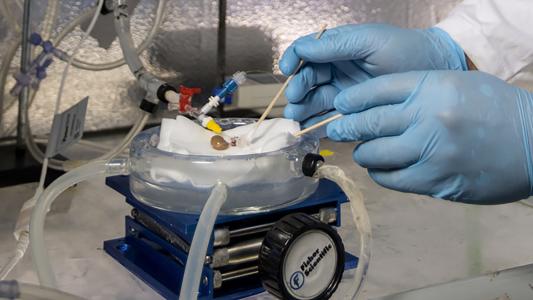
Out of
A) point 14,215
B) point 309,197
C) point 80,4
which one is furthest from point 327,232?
point 80,4

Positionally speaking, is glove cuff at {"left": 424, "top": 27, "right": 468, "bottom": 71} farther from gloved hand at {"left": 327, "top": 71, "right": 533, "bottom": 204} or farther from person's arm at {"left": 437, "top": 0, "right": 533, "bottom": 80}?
gloved hand at {"left": 327, "top": 71, "right": 533, "bottom": 204}

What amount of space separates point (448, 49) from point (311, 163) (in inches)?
14.6

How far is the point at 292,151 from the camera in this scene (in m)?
1.09

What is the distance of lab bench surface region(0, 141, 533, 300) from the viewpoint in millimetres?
1214

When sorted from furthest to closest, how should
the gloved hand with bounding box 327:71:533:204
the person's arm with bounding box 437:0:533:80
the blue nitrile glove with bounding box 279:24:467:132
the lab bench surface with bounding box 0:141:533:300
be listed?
the person's arm with bounding box 437:0:533:80
the lab bench surface with bounding box 0:141:533:300
the blue nitrile glove with bounding box 279:24:467:132
the gloved hand with bounding box 327:71:533:204

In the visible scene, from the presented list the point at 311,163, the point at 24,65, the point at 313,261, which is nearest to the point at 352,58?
the point at 311,163

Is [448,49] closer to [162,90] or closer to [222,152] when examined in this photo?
[222,152]

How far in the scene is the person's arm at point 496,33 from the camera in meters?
1.32

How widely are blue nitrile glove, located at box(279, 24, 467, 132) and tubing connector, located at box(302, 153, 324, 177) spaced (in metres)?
0.14

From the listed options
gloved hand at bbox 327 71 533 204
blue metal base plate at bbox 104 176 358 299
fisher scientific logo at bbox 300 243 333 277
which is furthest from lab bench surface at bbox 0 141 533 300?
gloved hand at bbox 327 71 533 204

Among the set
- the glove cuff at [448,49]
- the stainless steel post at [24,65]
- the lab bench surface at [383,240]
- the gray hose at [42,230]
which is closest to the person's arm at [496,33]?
the glove cuff at [448,49]

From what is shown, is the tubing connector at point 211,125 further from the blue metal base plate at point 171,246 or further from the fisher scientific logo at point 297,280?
the fisher scientific logo at point 297,280

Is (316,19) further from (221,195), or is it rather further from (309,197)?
(221,195)

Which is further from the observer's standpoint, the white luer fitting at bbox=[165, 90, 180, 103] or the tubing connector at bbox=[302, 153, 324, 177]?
the white luer fitting at bbox=[165, 90, 180, 103]
